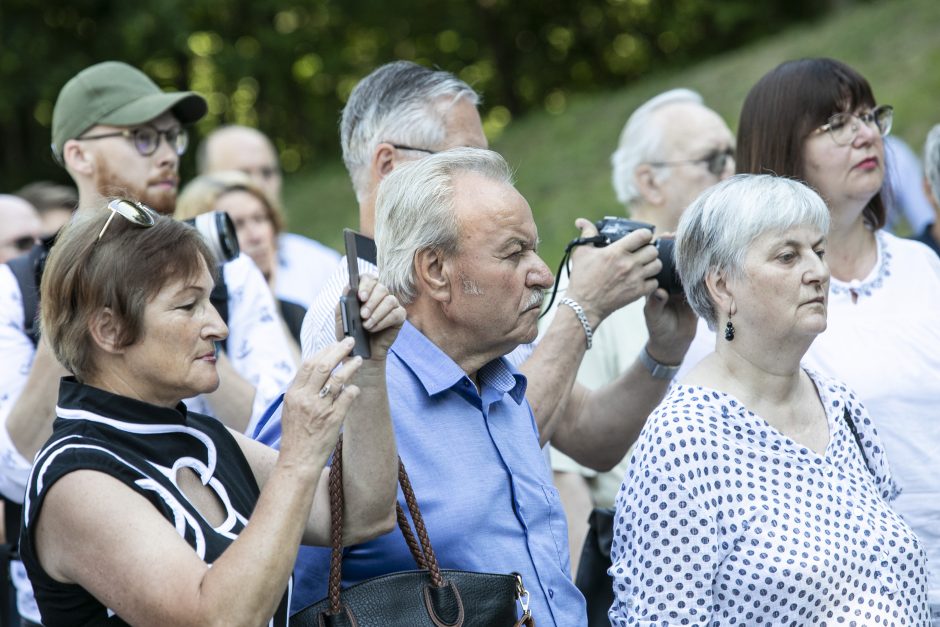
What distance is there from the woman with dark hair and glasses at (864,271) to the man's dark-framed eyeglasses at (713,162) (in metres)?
0.89

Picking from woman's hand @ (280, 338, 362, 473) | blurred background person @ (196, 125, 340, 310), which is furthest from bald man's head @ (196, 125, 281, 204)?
woman's hand @ (280, 338, 362, 473)

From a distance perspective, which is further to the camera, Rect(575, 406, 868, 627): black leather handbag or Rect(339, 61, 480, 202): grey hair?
Rect(575, 406, 868, 627): black leather handbag

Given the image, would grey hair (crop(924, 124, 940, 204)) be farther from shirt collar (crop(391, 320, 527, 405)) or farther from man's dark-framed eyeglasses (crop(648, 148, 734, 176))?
shirt collar (crop(391, 320, 527, 405))

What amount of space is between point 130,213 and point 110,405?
0.38 meters

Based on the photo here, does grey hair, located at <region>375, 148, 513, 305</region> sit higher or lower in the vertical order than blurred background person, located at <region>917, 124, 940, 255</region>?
higher

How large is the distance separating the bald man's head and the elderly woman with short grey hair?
3.78m

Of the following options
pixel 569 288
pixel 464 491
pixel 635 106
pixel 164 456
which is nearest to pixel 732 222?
pixel 569 288

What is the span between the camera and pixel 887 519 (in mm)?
2688

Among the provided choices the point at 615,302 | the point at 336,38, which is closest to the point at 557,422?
the point at 615,302

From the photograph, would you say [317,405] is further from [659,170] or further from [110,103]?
[659,170]

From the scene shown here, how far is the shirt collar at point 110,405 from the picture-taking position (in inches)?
88.8

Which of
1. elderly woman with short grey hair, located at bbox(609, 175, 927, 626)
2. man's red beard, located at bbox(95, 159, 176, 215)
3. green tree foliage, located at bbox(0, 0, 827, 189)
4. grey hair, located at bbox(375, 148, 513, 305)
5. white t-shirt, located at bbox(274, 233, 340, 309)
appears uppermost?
grey hair, located at bbox(375, 148, 513, 305)

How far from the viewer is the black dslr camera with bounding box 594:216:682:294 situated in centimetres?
313

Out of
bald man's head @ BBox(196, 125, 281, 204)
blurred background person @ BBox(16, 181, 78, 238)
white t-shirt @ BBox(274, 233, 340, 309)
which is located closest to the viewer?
white t-shirt @ BBox(274, 233, 340, 309)
